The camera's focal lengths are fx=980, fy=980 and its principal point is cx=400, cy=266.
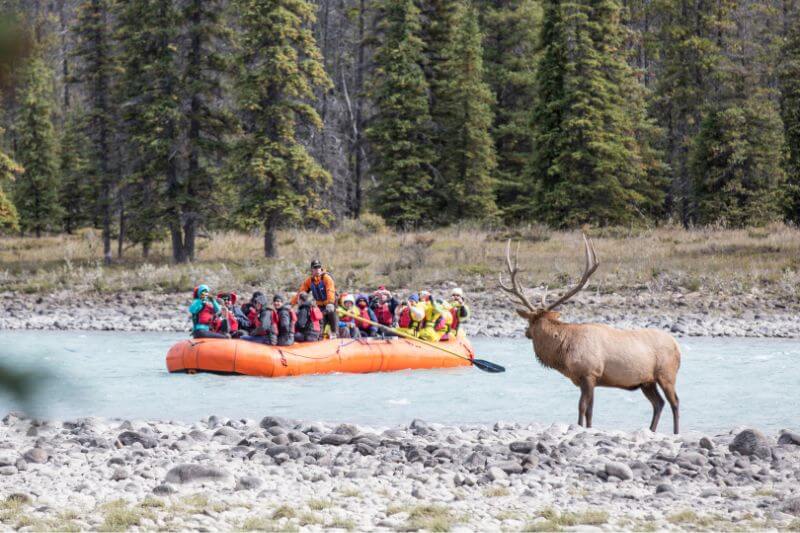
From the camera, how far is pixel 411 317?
16.6 meters

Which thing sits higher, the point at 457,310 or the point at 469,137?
the point at 469,137

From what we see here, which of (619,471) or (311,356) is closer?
(619,471)

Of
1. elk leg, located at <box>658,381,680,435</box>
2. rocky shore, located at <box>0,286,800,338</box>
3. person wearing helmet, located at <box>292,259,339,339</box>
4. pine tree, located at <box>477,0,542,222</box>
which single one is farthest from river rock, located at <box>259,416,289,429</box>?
pine tree, located at <box>477,0,542,222</box>

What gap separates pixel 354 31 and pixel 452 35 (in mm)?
13665

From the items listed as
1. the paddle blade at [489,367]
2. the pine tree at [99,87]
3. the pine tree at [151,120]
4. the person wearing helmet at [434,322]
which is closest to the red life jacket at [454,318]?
the person wearing helmet at [434,322]

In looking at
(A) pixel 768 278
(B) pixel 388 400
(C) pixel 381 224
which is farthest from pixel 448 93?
(B) pixel 388 400

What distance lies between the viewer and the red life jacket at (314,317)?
52.5ft

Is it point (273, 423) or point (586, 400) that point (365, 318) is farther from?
point (586, 400)

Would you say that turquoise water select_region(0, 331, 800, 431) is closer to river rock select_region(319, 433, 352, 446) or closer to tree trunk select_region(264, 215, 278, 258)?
river rock select_region(319, 433, 352, 446)

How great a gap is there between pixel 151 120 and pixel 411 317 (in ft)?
47.0

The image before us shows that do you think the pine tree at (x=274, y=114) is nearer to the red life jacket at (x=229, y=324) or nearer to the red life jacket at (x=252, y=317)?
the red life jacket at (x=252, y=317)

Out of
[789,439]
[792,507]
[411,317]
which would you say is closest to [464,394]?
[411,317]

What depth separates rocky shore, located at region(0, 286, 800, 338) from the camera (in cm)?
1981

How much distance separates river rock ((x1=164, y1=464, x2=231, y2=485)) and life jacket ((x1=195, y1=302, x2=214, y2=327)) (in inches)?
332
